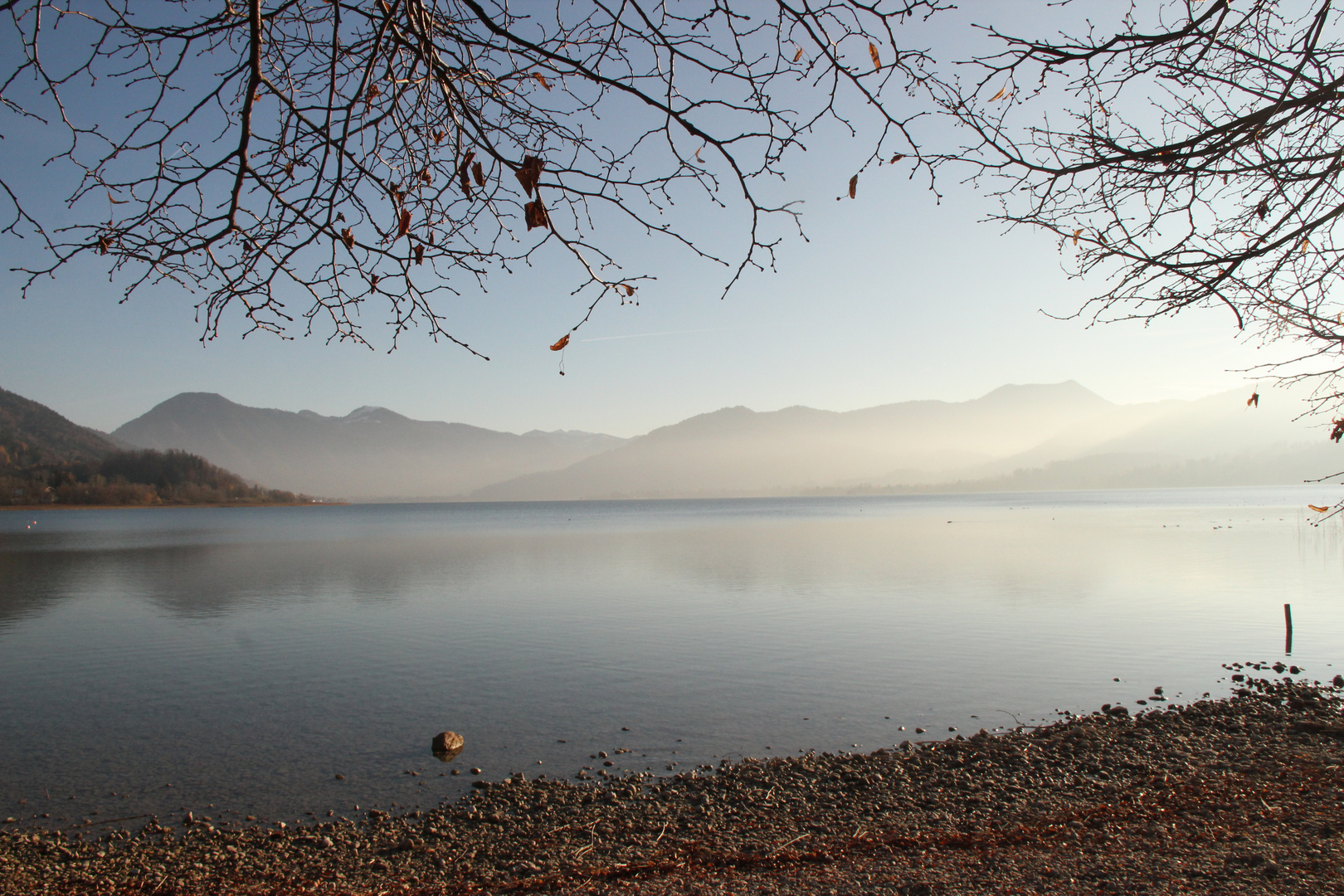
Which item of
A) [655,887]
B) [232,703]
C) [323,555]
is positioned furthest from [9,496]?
[655,887]

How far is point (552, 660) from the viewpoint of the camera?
54.0 feet

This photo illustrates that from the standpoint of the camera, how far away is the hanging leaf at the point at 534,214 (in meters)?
2.92

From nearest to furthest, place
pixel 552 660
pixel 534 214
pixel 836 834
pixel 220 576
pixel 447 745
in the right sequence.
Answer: pixel 534 214
pixel 836 834
pixel 447 745
pixel 552 660
pixel 220 576

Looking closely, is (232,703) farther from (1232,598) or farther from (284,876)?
(1232,598)

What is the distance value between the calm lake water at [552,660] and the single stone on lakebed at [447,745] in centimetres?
21

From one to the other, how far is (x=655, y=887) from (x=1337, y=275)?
7047 millimetres

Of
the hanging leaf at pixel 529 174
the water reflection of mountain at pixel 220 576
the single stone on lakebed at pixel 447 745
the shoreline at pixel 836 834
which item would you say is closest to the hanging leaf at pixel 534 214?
the hanging leaf at pixel 529 174

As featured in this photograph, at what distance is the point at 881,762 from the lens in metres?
9.30

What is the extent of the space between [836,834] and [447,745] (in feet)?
19.3

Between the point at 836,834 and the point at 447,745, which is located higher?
the point at 836,834

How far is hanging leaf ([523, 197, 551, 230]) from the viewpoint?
2924 millimetres

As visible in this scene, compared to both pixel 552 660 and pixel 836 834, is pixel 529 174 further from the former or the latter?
pixel 552 660

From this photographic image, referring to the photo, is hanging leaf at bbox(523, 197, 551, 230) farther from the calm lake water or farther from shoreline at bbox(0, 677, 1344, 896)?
the calm lake water

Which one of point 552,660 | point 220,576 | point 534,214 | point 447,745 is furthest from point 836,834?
point 220,576
